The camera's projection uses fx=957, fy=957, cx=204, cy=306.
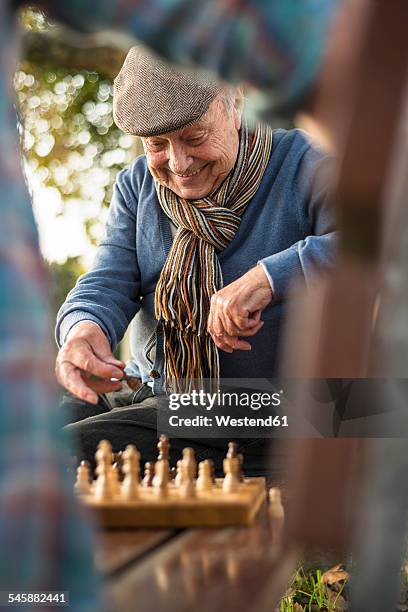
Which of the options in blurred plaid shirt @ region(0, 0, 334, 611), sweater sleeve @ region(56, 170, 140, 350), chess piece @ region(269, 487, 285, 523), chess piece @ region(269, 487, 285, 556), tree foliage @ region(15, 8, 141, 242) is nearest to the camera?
blurred plaid shirt @ region(0, 0, 334, 611)

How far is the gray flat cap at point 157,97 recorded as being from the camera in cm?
238

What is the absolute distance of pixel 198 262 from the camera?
2.65 metres

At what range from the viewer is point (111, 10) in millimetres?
716

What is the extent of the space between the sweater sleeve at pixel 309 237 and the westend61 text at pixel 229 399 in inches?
11.4

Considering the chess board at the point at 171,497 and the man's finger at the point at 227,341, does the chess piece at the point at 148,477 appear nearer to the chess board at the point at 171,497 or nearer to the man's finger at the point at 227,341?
the chess board at the point at 171,497

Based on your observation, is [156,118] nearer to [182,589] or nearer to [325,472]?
[182,589]

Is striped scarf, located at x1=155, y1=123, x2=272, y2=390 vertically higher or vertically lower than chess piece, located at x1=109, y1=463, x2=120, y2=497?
higher

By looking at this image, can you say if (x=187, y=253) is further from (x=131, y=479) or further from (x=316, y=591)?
(x=131, y=479)

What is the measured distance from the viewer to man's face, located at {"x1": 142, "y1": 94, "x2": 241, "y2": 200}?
2473 millimetres

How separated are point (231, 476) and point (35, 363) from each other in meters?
0.78

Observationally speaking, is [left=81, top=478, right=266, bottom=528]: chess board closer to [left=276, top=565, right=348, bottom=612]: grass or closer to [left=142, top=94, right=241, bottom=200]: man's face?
[left=276, top=565, right=348, bottom=612]: grass

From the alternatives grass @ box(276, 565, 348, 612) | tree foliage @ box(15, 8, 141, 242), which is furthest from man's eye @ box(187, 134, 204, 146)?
tree foliage @ box(15, 8, 141, 242)

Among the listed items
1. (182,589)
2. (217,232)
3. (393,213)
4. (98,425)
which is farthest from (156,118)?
(393,213)

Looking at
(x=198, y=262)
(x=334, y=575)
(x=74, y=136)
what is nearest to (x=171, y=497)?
(x=334, y=575)
